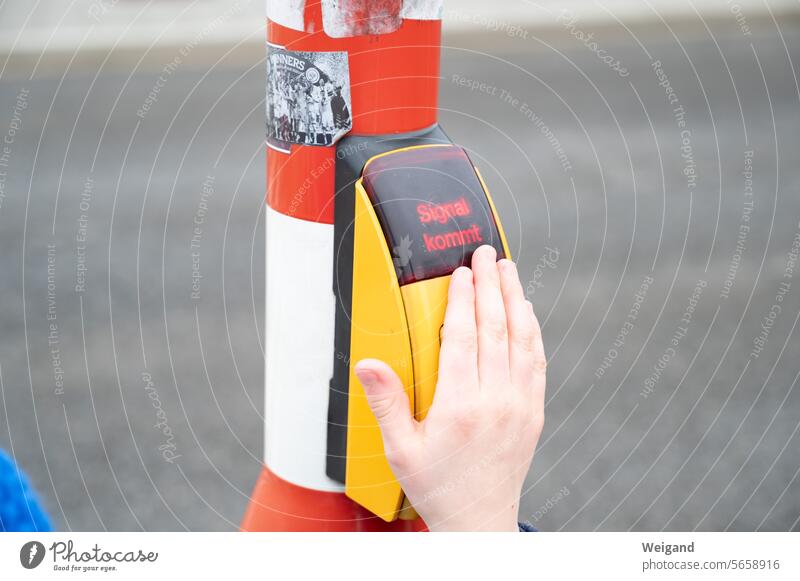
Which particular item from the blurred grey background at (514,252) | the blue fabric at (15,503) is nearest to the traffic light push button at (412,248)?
the blue fabric at (15,503)

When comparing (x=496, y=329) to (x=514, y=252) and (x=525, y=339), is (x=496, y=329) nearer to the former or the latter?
(x=525, y=339)

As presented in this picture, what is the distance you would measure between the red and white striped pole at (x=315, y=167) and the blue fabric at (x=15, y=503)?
0.31 m

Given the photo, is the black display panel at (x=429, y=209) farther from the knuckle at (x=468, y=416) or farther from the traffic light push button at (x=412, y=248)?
the knuckle at (x=468, y=416)

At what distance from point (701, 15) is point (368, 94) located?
463 cm

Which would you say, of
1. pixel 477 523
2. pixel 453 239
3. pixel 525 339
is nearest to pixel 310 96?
pixel 453 239

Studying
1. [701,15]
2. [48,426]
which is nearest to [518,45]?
[701,15]

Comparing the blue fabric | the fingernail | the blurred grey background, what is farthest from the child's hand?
the blurred grey background

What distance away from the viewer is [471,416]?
0.74 meters

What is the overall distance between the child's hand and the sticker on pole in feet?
0.55

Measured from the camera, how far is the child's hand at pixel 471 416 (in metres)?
0.74

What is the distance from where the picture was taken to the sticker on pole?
0.81 meters

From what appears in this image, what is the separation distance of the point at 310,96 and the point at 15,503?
1.32 feet

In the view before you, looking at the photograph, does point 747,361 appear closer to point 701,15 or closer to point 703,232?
point 703,232

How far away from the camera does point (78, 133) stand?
3.75m
